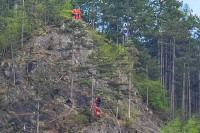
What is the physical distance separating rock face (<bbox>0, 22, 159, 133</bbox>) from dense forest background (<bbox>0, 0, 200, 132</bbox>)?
506 cm

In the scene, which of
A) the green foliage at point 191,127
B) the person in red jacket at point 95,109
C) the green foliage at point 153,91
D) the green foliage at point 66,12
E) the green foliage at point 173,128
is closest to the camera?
the person in red jacket at point 95,109

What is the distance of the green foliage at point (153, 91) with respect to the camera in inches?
2121

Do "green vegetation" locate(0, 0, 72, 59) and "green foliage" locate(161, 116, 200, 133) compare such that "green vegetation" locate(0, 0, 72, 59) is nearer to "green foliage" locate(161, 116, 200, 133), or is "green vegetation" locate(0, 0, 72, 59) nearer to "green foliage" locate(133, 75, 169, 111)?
"green foliage" locate(133, 75, 169, 111)

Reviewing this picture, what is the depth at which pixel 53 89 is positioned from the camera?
40.7 m

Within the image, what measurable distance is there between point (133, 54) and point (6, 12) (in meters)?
15.8

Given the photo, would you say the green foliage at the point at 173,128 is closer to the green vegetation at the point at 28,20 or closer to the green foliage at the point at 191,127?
the green foliage at the point at 191,127

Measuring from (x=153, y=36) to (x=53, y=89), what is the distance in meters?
26.6

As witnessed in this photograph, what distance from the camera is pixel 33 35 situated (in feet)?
157

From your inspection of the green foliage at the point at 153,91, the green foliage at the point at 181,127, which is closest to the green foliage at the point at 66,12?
the green foliage at the point at 153,91

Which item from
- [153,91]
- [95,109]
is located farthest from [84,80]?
[153,91]

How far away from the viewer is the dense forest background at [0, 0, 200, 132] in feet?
172

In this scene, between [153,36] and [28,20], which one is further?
[153,36]

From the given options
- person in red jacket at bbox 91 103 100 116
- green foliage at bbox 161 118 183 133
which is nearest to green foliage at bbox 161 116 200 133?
green foliage at bbox 161 118 183 133

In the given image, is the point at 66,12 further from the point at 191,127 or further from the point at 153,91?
the point at 191,127
